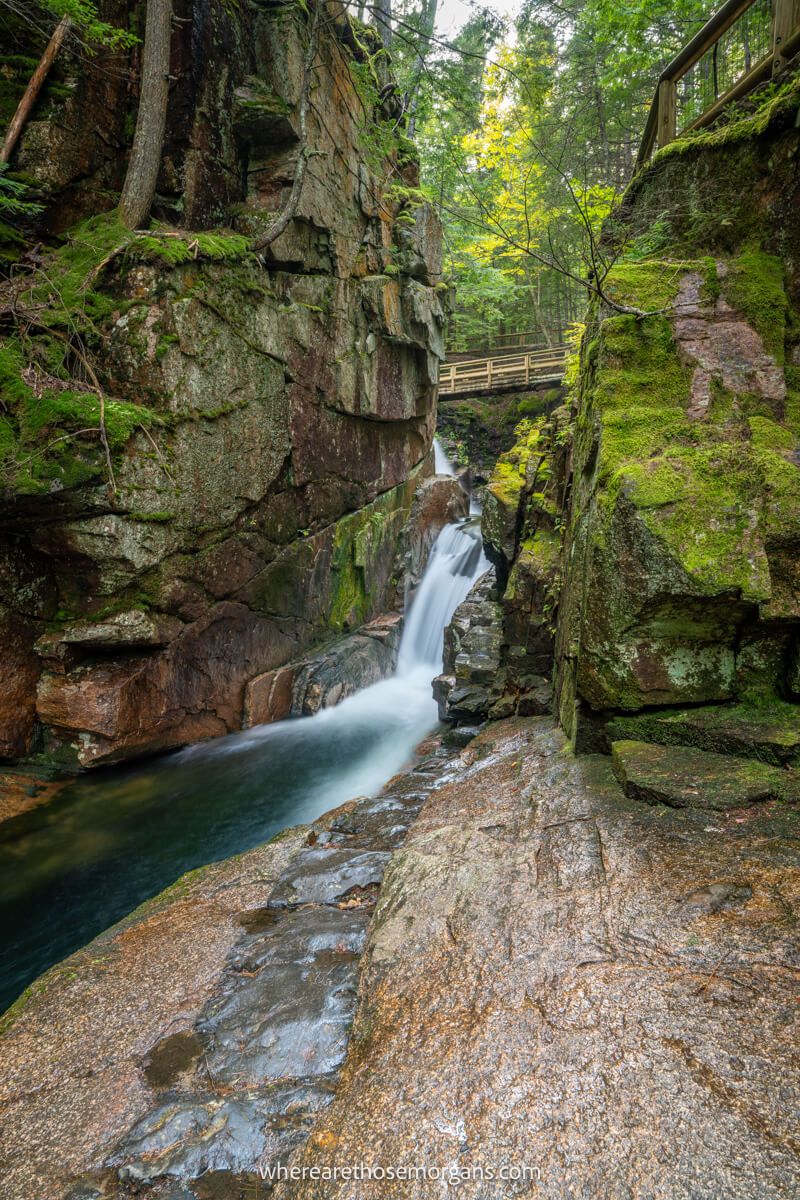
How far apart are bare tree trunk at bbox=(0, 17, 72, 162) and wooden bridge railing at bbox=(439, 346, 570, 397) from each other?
47.6ft

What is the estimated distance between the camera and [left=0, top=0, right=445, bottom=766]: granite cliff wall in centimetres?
713

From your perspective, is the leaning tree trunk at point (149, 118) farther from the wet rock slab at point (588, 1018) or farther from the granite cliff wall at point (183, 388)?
the wet rock slab at point (588, 1018)

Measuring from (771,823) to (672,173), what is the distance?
5.36 meters

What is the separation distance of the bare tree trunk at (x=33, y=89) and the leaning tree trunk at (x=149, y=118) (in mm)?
942

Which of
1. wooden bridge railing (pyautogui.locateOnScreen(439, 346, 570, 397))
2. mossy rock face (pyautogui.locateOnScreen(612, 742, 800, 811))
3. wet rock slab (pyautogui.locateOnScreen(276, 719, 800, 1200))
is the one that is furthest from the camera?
wooden bridge railing (pyautogui.locateOnScreen(439, 346, 570, 397))

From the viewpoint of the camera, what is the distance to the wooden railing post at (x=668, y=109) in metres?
5.77

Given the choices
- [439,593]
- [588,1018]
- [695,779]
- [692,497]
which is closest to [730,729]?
[695,779]

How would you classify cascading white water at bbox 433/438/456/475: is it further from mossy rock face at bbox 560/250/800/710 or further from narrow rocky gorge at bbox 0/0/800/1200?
mossy rock face at bbox 560/250/800/710

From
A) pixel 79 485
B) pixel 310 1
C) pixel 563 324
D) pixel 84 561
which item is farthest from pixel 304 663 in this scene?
pixel 563 324

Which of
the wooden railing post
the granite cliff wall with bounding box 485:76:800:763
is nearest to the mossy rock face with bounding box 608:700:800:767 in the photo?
the granite cliff wall with bounding box 485:76:800:763

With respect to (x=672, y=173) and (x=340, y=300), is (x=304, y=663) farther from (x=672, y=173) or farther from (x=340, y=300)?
(x=672, y=173)

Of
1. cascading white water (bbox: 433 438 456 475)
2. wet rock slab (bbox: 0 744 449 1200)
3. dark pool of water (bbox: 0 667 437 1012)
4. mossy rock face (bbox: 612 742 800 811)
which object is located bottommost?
dark pool of water (bbox: 0 667 437 1012)

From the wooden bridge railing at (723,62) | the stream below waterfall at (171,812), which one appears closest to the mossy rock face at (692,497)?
the wooden bridge railing at (723,62)

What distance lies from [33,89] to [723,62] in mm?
7889
